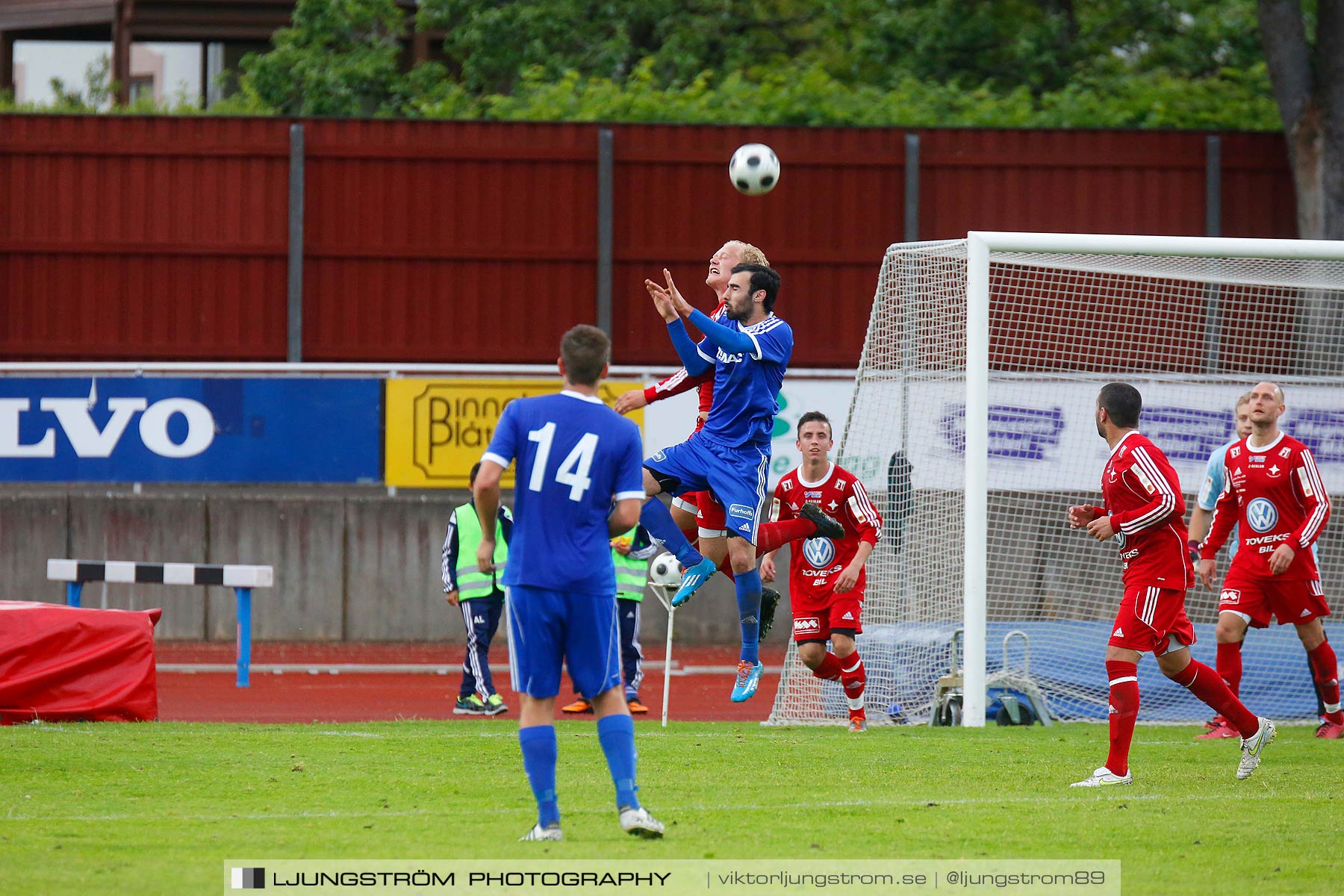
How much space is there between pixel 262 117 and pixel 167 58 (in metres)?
14.1

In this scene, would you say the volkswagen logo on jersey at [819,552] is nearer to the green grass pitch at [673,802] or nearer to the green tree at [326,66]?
the green grass pitch at [673,802]

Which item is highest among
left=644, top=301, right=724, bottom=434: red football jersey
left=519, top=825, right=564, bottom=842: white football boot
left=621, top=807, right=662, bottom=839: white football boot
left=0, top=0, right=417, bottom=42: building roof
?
left=0, top=0, right=417, bottom=42: building roof

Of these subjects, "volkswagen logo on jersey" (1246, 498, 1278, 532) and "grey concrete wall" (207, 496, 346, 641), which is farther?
"grey concrete wall" (207, 496, 346, 641)

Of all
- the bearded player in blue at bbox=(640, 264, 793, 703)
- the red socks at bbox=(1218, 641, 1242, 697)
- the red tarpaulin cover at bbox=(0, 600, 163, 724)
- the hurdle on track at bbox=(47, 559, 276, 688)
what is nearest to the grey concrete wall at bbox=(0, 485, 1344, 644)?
the hurdle on track at bbox=(47, 559, 276, 688)

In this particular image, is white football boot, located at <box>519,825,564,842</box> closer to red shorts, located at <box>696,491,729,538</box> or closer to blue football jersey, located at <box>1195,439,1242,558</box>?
red shorts, located at <box>696,491,729,538</box>

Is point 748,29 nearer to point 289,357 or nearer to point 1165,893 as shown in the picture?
point 289,357

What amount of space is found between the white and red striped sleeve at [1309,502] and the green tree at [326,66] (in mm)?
19025

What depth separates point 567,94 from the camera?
24156mm

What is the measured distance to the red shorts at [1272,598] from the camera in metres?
11.1

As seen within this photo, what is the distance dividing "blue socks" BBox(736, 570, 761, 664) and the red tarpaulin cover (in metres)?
4.33

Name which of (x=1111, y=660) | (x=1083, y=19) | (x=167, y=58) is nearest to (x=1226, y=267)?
(x=1111, y=660)

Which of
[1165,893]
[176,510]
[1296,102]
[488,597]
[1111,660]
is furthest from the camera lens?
[1296,102]

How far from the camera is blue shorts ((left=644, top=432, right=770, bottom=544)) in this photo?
947cm

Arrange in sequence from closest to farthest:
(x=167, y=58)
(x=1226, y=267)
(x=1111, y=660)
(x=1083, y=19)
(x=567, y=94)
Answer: (x=1111, y=660), (x=1226, y=267), (x=567, y=94), (x=1083, y=19), (x=167, y=58)
